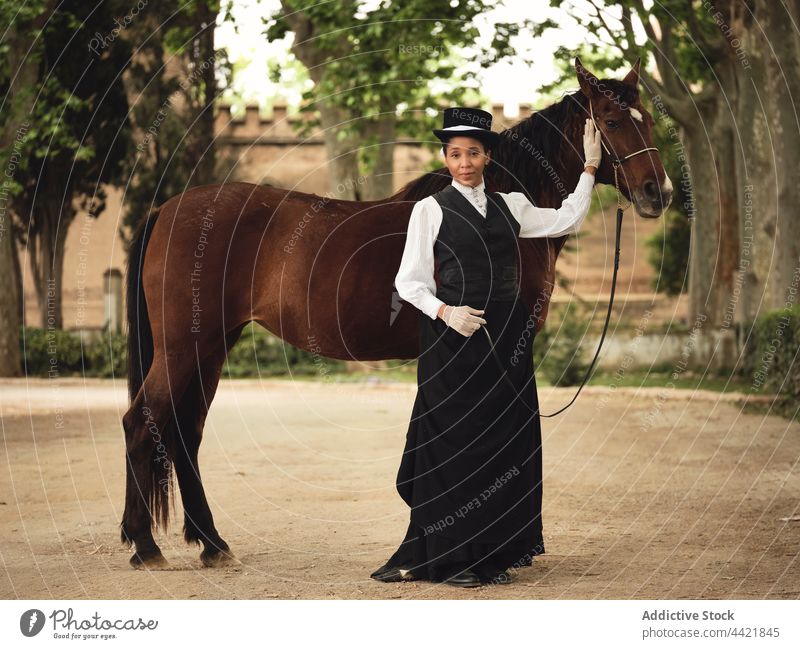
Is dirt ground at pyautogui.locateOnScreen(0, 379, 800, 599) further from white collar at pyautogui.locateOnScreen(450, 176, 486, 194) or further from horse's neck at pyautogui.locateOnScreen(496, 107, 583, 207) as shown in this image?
horse's neck at pyautogui.locateOnScreen(496, 107, 583, 207)

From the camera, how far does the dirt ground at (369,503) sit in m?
→ 5.42

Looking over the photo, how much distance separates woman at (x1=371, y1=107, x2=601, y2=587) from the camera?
5.10 metres

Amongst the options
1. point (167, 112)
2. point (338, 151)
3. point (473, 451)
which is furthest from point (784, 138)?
point (167, 112)

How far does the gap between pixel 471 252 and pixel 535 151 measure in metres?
0.98

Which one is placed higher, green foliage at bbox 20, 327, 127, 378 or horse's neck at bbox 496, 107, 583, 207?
horse's neck at bbox 496, 107, 583, 207

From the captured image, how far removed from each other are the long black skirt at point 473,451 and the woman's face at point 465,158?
25.7 inches

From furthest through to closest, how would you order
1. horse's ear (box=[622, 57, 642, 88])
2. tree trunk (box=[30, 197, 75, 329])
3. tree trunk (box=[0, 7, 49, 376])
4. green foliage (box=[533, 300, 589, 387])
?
1. tree trunk (box=[30, 197, 75, 329])
2. tree trunk (box=[0, 7, 49, 376])
3. green foliage (box=[533, 300, 589, 387])
4. horse's ear (box=[622, 57, 642, 88])

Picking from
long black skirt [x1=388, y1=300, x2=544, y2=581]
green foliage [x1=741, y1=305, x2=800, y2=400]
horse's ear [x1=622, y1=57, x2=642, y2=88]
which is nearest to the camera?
long black skirt [x1=388, y1=300, x2=544, y2=581]

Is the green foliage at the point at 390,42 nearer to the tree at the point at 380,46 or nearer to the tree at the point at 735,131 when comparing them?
the tree at the point at 380,46

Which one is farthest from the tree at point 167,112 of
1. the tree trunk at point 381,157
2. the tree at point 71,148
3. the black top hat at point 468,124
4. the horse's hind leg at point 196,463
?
the black top hat at point 468,124

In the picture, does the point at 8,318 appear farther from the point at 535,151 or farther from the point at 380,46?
the point at 535,151

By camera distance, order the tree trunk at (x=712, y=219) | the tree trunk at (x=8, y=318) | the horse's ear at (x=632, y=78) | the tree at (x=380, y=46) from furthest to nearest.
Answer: the tree trunk at (x=8, y=318) < the tree trunk at (x=712, y=219) < the tree at (x=380, y=46) < the horse's ear at (x=632, y=78)

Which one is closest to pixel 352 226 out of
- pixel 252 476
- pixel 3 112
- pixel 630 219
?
pixel 252 476

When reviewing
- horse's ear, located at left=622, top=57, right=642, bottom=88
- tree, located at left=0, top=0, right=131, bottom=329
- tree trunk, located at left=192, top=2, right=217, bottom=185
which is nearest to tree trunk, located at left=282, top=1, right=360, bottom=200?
tree, located at left=0, top=0, right=131, bottom=329
